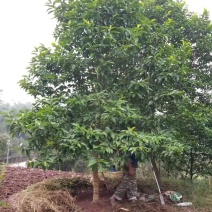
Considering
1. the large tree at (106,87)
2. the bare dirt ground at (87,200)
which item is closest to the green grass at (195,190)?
the bare dirt ground at (87,200)

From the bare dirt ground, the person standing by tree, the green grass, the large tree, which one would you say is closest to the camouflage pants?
the person standing by tree

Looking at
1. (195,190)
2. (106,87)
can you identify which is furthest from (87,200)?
(195,190)

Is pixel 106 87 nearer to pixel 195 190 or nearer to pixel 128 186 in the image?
pixel 128 186

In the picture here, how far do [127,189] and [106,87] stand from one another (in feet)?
5.68

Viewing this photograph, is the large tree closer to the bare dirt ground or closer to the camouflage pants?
the bare dirt ground

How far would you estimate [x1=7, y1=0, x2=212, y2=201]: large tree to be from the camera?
125 inches

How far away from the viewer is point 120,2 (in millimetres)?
3816

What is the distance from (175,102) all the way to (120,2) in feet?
5.62

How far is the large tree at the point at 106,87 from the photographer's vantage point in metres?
3.19

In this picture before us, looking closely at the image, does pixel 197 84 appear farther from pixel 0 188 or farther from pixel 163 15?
pixel 0 188

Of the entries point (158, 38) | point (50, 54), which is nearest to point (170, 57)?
point (158, 38)

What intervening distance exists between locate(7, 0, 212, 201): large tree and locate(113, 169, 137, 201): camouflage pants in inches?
16.8

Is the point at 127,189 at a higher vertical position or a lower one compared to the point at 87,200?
higher

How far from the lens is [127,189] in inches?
167
